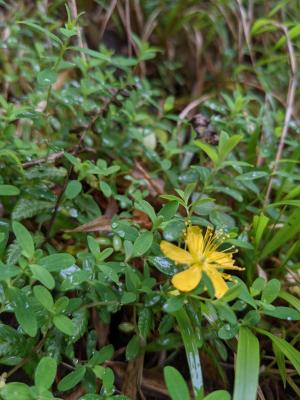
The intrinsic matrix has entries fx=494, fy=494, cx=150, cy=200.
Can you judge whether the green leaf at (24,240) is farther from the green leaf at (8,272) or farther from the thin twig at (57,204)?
the thin twig at (57,204)

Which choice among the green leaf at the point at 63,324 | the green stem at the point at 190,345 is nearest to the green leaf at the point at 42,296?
the green leaf at the point at 63,324

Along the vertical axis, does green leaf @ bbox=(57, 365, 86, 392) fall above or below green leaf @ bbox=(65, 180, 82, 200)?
below

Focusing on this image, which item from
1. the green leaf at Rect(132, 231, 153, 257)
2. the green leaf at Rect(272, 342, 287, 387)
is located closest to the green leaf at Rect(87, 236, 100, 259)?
the green leaf at Rect(132, 231, 153, 257)

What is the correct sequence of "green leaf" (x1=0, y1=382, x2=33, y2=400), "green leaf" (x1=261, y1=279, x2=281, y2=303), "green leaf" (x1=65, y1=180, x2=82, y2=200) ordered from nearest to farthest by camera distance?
"green leaf" (x1=0, y1=382, x2=33, y2=400) < "green leaf" (x1=261, y1=279, x2=281, y2=303) < "green leaf" (x1=65, y1=180, x2=82, y2=200)

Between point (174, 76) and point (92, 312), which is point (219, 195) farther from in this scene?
point (174, 76)

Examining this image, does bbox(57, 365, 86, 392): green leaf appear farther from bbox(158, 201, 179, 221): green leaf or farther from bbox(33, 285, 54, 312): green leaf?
bbox(158, 201, 179, 221): green leaf

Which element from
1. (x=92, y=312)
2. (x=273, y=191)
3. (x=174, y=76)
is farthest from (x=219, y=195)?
(x=174, y=76)

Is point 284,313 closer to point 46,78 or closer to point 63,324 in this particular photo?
point 63,324
